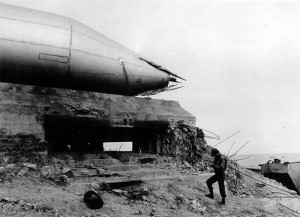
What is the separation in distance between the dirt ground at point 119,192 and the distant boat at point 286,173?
183 inches

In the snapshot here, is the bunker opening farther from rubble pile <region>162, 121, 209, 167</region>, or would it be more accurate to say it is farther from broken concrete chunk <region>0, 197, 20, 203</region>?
broken concrete chunk <region>0, 197, 20, 203</region>

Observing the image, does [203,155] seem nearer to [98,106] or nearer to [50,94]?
[98,106]

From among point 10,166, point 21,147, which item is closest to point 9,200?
point 10,166

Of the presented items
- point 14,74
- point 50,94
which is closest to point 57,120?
point 50,94

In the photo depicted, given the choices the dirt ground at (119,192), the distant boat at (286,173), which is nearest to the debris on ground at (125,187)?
the dirt ground at (119,192)

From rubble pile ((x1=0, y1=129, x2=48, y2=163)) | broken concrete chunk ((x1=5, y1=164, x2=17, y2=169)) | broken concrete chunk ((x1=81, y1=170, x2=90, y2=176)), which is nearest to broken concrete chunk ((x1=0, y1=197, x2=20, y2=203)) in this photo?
broken concrete chunk ((x1=5, y1=164, x2=17, y2=169))

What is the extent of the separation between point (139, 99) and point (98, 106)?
58.8 inches

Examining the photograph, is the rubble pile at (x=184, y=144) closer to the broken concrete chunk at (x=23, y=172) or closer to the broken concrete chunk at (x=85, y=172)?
the broken concrete chunk at (x=85, y=172)

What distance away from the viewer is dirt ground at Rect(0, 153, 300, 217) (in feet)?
17.3

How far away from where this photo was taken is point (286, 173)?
42.6ft

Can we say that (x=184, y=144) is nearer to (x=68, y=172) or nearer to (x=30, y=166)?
(x=68, y=172)

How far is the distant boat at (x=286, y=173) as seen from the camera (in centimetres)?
1303

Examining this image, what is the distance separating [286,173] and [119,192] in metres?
9.11

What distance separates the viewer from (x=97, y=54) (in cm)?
825
